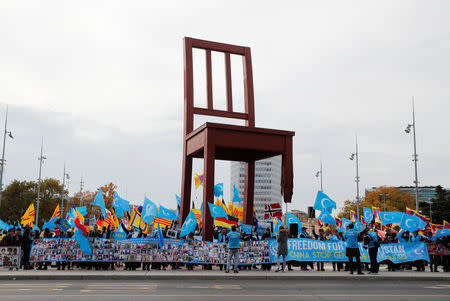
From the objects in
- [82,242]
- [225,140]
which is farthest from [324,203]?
[82,242]

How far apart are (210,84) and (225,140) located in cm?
221

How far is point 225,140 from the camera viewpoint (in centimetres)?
1239

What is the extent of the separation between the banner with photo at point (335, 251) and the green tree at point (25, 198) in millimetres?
44395

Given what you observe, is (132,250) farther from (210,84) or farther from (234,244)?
(210,84)

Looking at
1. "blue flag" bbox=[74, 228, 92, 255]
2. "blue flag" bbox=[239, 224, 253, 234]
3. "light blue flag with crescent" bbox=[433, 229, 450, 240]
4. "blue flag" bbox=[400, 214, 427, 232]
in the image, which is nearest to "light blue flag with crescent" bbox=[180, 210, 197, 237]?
"blue flag" bbox=[239, 224, 253, 234]

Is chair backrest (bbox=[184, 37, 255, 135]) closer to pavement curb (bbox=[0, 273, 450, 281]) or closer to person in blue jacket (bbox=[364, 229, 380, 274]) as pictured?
pavement curb (bbox=[0, 273, 450, 281])

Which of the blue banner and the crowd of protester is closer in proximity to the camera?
the crowd of protester

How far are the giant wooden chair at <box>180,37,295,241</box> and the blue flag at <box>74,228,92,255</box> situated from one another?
8.67 feet

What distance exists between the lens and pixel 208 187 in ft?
40.8

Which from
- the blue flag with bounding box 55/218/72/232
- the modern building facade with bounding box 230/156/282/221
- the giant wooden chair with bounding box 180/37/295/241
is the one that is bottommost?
the blue flag with bounding box 55/218/72/232

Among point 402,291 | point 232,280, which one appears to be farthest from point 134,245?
point 402,291

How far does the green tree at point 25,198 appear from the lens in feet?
172

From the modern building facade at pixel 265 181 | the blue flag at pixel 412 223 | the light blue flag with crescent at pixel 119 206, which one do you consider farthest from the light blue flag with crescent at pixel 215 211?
the modern building facade at pixel 265 181

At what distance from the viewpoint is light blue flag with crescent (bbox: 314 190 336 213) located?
1527 cm
